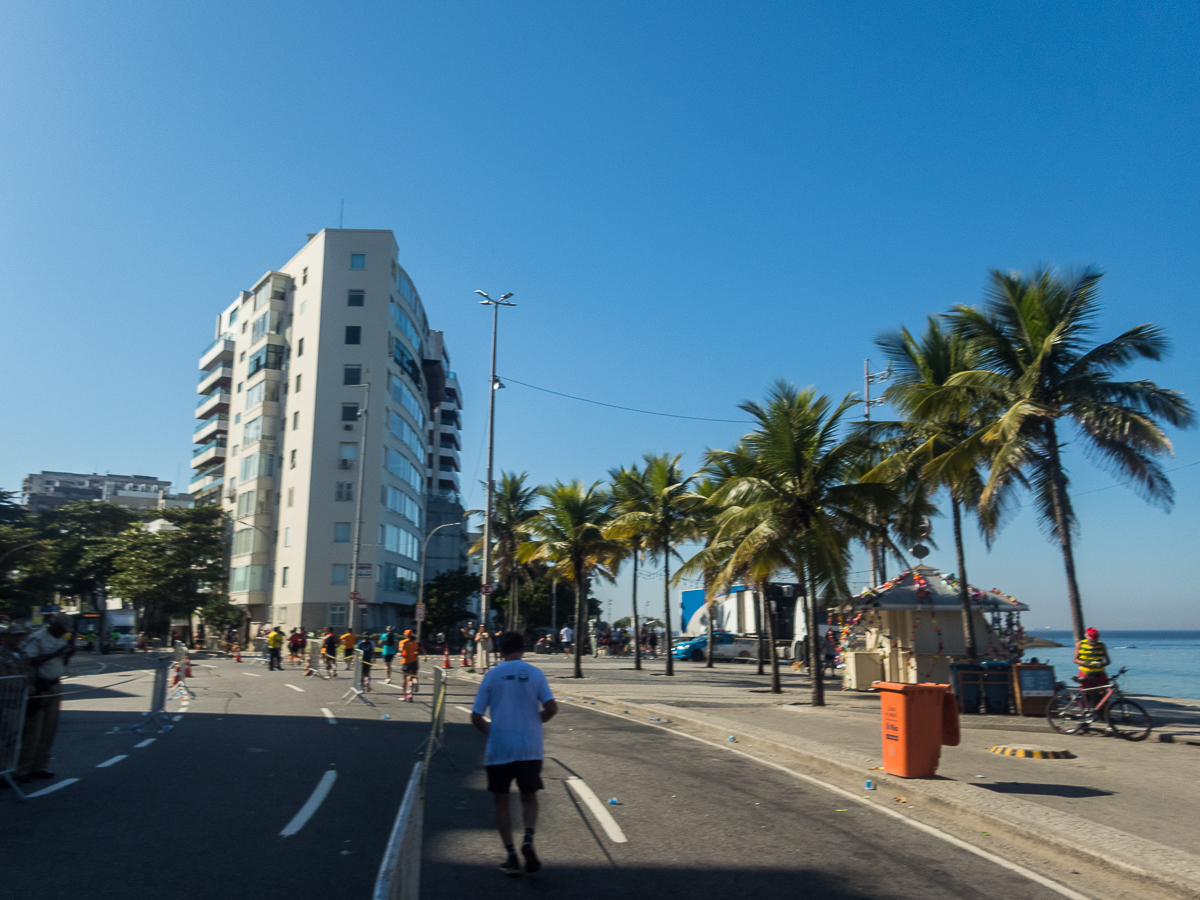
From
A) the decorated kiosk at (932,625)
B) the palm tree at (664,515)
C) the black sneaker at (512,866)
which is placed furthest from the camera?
the palm tree at (664,515)

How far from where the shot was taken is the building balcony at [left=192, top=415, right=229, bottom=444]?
263ft

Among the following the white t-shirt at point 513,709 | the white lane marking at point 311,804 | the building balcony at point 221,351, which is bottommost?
the white lane marking at point 311,804

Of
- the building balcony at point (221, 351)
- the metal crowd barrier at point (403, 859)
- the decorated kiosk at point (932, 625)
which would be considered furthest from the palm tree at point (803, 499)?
the building balcony at point (221, 351)

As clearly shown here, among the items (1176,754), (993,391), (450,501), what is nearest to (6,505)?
(450,501)

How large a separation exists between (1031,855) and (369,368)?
188 ft

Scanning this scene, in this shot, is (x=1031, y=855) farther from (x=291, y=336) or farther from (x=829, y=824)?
(x=291, y=336)

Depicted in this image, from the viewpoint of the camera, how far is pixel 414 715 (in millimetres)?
18281

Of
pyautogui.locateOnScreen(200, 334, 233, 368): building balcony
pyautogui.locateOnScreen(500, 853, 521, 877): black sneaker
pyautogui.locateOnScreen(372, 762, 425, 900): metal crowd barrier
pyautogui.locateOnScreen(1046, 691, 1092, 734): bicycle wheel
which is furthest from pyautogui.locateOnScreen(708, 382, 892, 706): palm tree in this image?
pyautogui.locateOnScreen(200, 334, 233, 368): building balcony

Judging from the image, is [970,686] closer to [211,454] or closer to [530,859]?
[530,859]

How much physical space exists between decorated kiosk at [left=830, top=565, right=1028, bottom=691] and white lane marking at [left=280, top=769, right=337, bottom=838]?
636 inches

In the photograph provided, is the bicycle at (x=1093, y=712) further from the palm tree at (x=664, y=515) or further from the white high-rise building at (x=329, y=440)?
the white high-rise building at (x=329, y=440)

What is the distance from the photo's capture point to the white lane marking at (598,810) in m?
7.70

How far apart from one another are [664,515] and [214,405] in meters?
61.6

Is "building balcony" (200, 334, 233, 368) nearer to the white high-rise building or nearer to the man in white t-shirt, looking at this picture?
the white high-rise building
